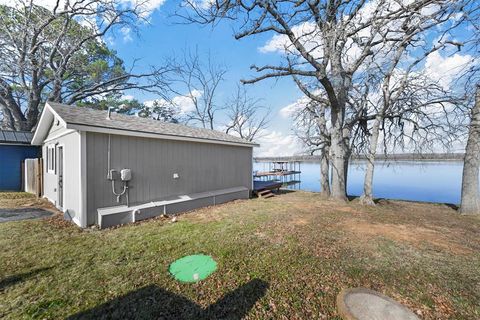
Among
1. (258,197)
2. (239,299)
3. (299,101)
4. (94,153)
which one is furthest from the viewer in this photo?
(299,101)

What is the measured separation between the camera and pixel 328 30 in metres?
6.61

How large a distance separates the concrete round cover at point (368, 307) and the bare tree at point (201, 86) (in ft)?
62.0

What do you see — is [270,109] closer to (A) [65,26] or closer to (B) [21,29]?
(A) [65,26]

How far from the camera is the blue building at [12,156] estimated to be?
947 cm

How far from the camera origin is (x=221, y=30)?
639cm

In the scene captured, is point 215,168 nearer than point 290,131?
Yes

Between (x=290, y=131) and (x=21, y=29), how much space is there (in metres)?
17.8

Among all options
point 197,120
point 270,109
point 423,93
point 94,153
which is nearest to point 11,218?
point 94,153

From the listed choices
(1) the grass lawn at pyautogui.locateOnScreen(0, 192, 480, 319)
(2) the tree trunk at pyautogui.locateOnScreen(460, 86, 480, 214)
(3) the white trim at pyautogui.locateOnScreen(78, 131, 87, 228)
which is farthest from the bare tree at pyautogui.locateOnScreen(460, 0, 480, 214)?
(3) the white trim at pyautogui.locateOnScreen(78, 131, 87, 228)

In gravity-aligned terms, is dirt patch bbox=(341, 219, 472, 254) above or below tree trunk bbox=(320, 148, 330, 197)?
below

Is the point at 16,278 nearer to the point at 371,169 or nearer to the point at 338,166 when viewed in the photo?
the point at 338,166

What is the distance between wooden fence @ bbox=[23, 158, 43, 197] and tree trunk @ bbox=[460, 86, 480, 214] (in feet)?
49.4

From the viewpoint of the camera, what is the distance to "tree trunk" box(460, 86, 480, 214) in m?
6.58

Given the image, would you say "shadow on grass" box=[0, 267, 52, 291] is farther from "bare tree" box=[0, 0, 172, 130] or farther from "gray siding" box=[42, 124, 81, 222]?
"bare tree" box=[0, 0, 172, 130]
